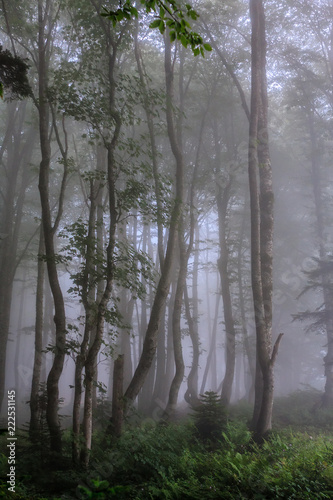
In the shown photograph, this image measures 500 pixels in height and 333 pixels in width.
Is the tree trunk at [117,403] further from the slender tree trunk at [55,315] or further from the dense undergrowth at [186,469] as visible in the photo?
the slender tree trunk at [55,315]

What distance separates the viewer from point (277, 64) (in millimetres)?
20250

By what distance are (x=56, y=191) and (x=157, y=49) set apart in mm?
10199

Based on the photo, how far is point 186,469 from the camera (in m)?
5.71

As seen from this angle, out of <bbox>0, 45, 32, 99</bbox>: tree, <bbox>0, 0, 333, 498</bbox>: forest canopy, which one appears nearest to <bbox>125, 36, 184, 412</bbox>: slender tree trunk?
<bbox>0, 0, 333, 498</bbox>: forest canopy

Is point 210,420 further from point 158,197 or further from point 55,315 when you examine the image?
point 158,197

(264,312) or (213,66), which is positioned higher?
(213,66)

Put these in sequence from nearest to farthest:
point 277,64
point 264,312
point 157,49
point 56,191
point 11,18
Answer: point 264,312 < point 11,18 < point 157,49 < point 277,64 < point 56,191

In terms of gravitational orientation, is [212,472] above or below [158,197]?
below

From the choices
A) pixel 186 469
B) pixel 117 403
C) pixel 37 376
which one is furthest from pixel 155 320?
pixel 37 376

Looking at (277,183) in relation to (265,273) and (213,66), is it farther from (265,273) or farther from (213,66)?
(265,273)

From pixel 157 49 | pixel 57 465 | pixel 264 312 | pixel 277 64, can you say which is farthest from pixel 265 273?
pixel 277 64

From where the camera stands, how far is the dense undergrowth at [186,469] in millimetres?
4559

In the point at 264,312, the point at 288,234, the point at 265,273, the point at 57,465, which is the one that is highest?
the point at 288,234

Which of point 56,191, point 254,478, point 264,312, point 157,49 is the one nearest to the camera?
point 254,478
